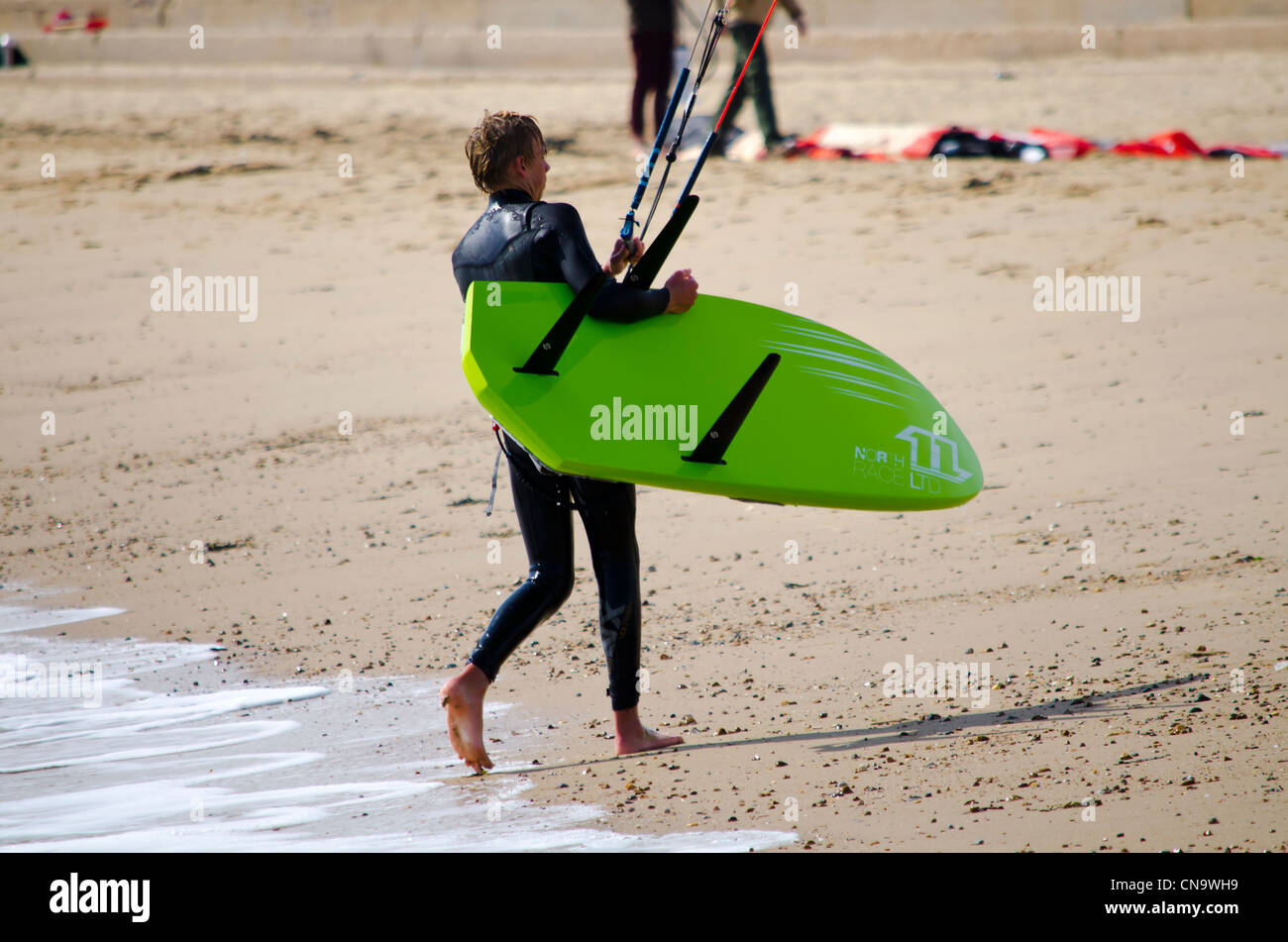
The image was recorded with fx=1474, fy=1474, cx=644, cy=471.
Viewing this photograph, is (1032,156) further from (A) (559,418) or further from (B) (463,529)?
(A) (559,418)

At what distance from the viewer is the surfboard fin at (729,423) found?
371 cm

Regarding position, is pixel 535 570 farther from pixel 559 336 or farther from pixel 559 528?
pixel 559 336

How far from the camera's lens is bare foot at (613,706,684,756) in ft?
11.9

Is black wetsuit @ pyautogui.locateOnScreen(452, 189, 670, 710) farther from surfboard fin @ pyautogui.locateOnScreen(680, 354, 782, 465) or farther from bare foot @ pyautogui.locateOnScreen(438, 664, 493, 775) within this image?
surfboard fin @ pyautogui.locateOnScreen(680, 354, 782, 465)

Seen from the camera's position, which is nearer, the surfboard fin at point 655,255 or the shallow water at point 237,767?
the shallow water at point 237,767

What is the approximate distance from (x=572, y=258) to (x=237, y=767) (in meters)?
1.65

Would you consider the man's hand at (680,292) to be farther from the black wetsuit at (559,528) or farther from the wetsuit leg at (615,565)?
the wetsuit leg at (615,565)

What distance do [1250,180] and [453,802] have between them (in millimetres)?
7099

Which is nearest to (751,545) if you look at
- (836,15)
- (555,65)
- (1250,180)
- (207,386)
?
(207,386)

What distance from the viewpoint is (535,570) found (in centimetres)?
357

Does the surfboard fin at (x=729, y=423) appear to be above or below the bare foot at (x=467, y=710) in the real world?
above

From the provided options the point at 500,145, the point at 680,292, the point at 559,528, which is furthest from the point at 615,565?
the point at 500,145

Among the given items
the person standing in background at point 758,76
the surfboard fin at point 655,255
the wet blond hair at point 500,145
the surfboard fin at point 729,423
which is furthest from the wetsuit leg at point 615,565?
the person standing in background at point 758,76

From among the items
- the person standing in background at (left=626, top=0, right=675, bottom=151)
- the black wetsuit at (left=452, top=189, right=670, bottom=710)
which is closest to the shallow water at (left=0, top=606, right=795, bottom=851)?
the black wetsuit at (left=452, top=189, right=670, bottom=710)
